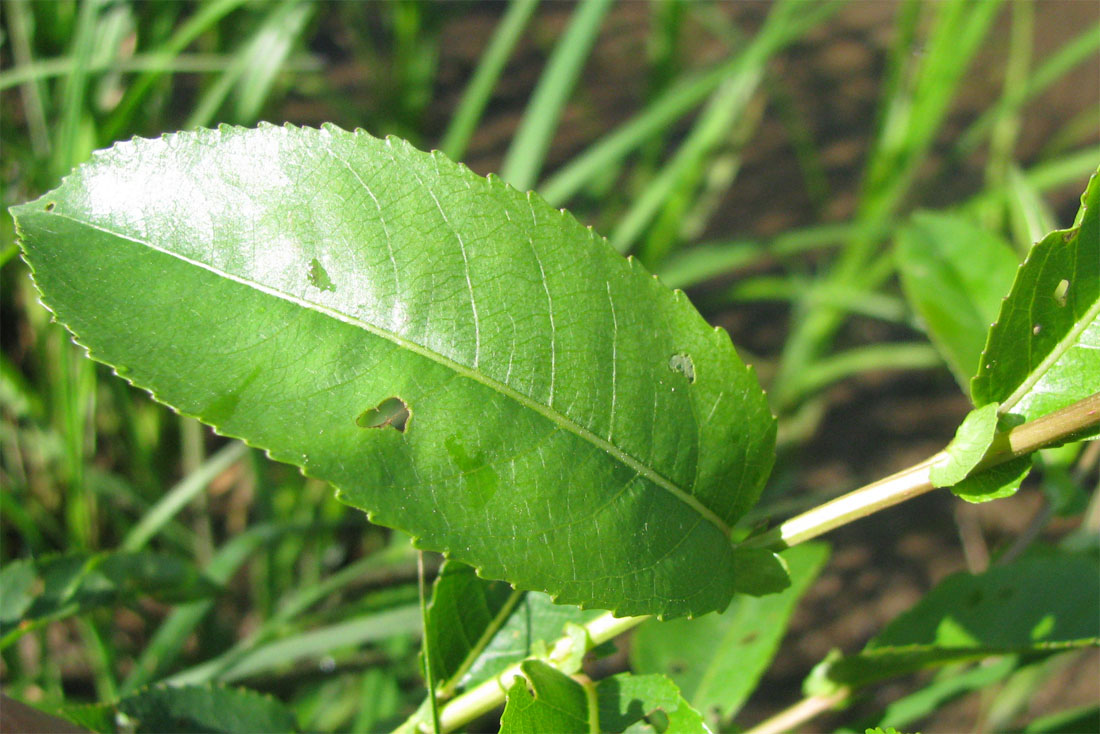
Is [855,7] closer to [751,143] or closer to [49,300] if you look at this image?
[751,143]

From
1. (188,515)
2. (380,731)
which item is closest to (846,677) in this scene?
(380,731)

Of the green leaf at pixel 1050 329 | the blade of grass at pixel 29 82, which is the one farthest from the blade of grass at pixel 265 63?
the green leaf at pixel 1050 329

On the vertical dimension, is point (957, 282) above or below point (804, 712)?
above

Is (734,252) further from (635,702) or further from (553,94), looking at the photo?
(635,702)

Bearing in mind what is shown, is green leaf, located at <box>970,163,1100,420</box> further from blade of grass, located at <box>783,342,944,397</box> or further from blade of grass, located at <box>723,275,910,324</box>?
blade of grass, located at <box>783,342,944,397</box>

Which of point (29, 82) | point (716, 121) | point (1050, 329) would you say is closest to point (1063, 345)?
point (1050, 329)

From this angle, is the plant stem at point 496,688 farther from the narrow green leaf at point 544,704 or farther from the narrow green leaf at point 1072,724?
the narrow green leaf at point 1072,724
